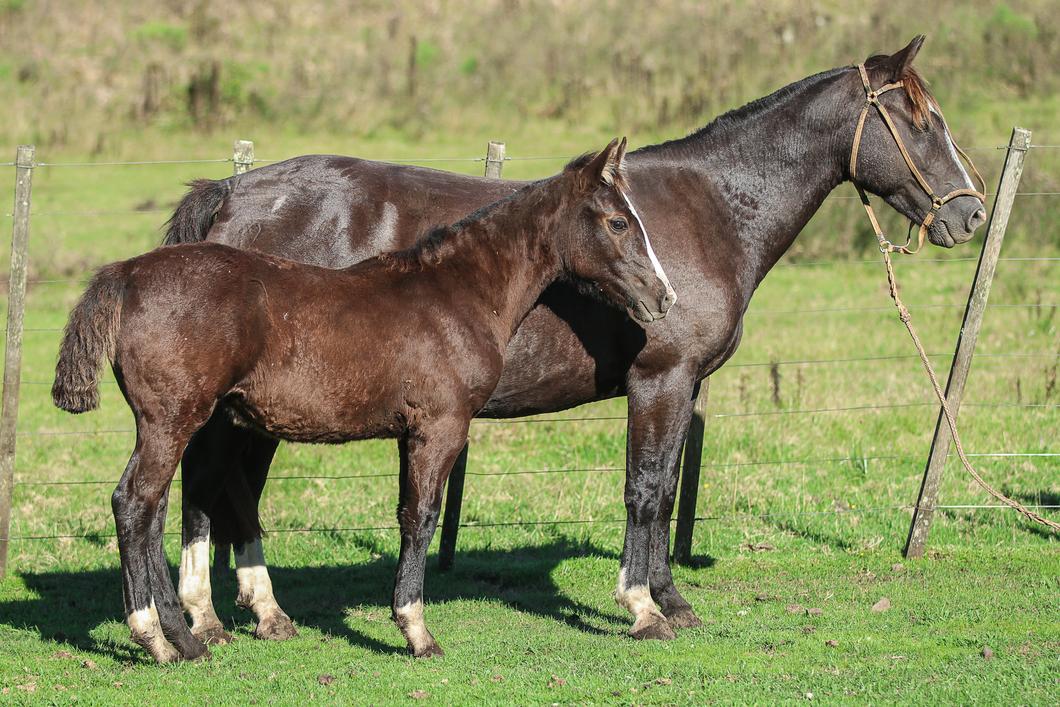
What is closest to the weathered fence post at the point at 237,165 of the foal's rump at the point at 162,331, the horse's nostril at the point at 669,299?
the foal's rump at the point at 162,331

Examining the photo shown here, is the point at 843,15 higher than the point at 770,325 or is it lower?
higher

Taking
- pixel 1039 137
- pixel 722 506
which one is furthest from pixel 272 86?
pixel 722 506

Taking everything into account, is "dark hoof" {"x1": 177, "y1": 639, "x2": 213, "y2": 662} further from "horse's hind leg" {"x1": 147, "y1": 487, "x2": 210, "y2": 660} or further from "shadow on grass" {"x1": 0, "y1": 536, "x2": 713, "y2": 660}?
"shadow on grass" {"x1": 0, "y1": 536, "x2": 713, "y2": 660}

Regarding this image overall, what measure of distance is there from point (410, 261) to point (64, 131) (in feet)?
56.8

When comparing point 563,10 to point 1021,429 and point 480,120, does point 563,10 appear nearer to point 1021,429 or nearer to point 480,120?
point 480,120

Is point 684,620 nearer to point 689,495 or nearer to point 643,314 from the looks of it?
point 689,495

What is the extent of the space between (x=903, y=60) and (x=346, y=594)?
14.8 feet

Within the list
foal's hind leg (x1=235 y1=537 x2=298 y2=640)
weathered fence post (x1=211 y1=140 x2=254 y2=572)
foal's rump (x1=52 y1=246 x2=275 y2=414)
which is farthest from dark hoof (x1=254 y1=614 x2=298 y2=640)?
foal's rump (x1=52 y1=246 x2=275 y2=414)

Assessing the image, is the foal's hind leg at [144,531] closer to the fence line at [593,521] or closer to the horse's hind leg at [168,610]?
the horse's hind leg at [168,610]

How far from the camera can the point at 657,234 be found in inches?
210

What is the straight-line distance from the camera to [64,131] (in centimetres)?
1944

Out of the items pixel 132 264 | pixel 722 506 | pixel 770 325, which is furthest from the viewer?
pixel 770 325

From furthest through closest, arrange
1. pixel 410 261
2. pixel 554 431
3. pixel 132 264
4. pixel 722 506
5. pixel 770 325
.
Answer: pixel 770 325 < pixel 554 431 < pixel 722 506 < pixel 410 261 < pixel 132 264

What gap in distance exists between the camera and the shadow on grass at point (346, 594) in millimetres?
5418
